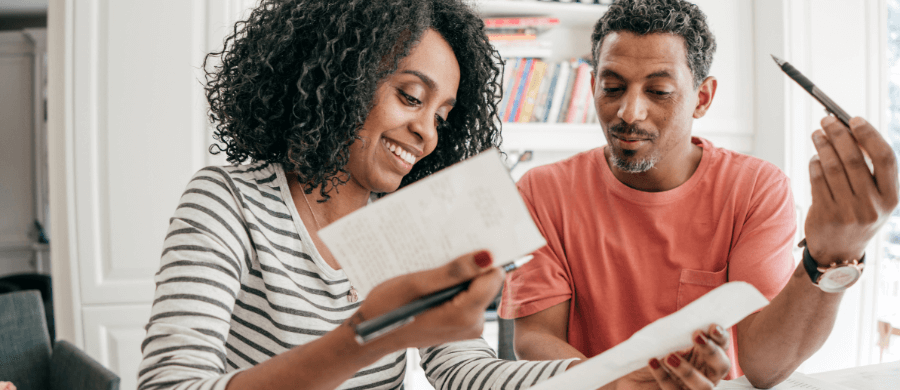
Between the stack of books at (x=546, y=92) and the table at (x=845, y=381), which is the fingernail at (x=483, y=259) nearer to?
the table at (x=845, y=381)

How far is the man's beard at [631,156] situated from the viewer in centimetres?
111

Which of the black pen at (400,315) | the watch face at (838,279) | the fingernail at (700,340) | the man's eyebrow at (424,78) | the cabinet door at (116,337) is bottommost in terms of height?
the cabinet door at (116,337)

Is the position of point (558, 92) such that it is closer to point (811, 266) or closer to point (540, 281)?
point (540, 281)

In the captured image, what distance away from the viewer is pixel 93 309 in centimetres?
166

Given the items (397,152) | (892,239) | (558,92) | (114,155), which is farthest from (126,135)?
(892,239)

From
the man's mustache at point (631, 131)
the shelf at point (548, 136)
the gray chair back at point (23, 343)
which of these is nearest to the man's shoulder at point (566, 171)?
the man's mustache at point (631, 131)

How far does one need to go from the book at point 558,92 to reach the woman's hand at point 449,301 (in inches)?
63.8

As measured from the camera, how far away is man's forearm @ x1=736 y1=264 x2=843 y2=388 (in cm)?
83

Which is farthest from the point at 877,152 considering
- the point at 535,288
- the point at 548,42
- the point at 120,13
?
the point at 120,13

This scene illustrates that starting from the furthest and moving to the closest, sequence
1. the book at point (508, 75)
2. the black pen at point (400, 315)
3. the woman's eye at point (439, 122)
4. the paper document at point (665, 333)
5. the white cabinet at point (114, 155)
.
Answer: the book at point (508, 75), the white cabinet at point (114, 155), the woman's eye at point (439, 122), the paper document at point (665, 333), the black pen at point (400, 315)

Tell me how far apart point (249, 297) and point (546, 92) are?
1483 mm

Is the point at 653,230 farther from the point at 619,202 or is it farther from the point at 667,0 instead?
the point at 667,0

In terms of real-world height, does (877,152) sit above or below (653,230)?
above

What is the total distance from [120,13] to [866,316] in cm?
300
